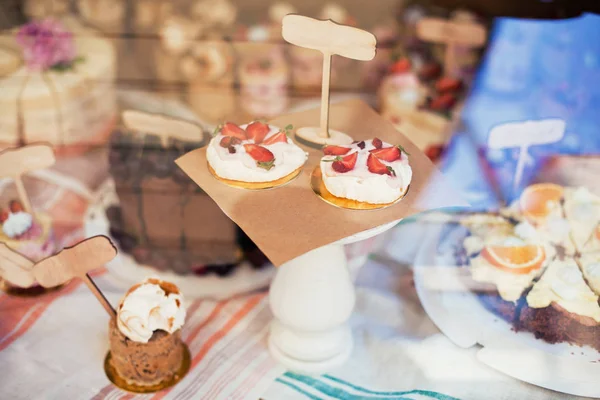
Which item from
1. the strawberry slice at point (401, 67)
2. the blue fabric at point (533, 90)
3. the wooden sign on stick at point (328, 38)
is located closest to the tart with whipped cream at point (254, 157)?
the wooden sign on stick at point (328, 38)

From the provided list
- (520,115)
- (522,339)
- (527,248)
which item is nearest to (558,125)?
(527,248)

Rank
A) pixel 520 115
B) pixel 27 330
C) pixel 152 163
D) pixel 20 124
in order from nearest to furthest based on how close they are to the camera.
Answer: pixel 27 330, pixel 152 163, pixel 20 124, pixel 520 115

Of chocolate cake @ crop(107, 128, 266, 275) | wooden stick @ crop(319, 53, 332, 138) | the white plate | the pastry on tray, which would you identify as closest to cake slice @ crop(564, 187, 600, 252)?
the pastry on tray

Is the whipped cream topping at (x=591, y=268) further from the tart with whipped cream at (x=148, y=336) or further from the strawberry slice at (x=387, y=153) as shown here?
the tart with whipped cream at (x=148, y=336)

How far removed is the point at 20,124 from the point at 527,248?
1.50 meters

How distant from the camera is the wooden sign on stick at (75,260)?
1267 millimetres

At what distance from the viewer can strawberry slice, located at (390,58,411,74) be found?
2.26m

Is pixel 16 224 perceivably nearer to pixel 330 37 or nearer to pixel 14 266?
pixel 14 266

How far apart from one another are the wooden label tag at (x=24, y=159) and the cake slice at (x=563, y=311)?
3.52 ft

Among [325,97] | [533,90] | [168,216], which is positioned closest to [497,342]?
[325,97]

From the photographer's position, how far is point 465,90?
2318 mm

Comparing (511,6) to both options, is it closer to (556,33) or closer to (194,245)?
(556,33)

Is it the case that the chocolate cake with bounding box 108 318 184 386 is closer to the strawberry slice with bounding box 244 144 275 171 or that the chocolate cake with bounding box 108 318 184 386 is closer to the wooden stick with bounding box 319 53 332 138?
the strawberry slice with bounding box 244 144 275 171

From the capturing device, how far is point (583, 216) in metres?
1.56
